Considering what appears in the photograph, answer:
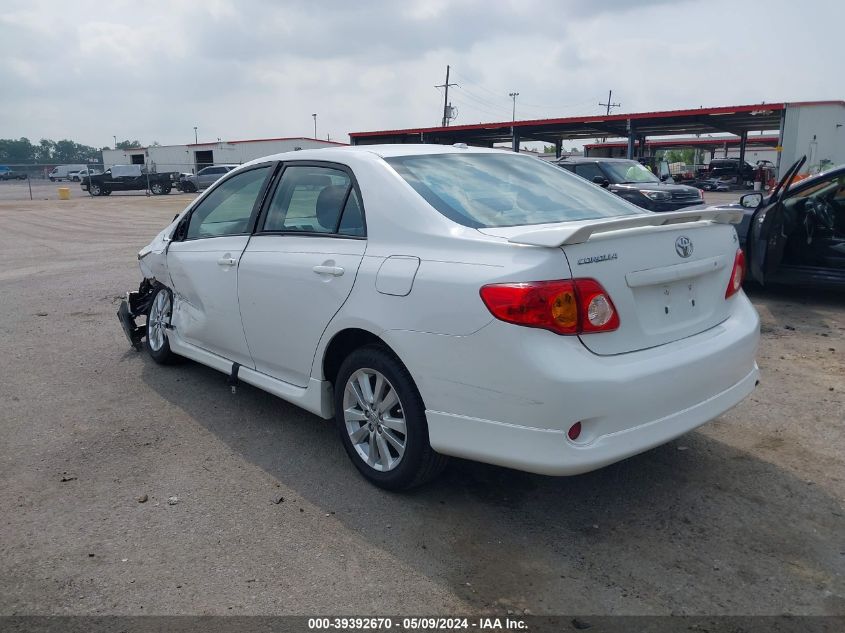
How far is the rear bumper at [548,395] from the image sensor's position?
2.83m

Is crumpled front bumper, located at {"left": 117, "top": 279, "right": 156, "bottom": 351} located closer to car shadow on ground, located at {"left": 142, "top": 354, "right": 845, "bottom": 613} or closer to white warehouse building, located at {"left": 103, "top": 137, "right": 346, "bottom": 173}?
car shadow on ground, located at {"left": 142, "top": 354, "right": 845, "bottom": 613}

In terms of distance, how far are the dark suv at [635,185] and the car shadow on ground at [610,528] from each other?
1066 centimetres

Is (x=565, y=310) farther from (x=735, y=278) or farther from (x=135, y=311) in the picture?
(x=135, y=311)

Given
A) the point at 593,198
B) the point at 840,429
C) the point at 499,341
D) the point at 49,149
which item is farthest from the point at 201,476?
the point at 49,149

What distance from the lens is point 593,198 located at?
414 centimetres

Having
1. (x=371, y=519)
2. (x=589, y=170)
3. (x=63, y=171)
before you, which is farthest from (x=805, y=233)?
(x=63, y=171)

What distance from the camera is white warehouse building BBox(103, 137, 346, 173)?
4966cm

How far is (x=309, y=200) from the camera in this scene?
13.6 ft

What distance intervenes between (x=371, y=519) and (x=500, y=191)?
178 centimetres

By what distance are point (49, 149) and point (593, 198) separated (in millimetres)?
156876

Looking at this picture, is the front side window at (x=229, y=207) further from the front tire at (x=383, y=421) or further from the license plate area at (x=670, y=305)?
the license plate area at (x=670, y=305)

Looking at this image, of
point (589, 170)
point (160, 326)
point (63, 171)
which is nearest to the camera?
point (160, 326)

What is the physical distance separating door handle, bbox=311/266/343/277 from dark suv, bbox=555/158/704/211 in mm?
10965

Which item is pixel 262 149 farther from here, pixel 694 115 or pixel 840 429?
pixel 840 429
